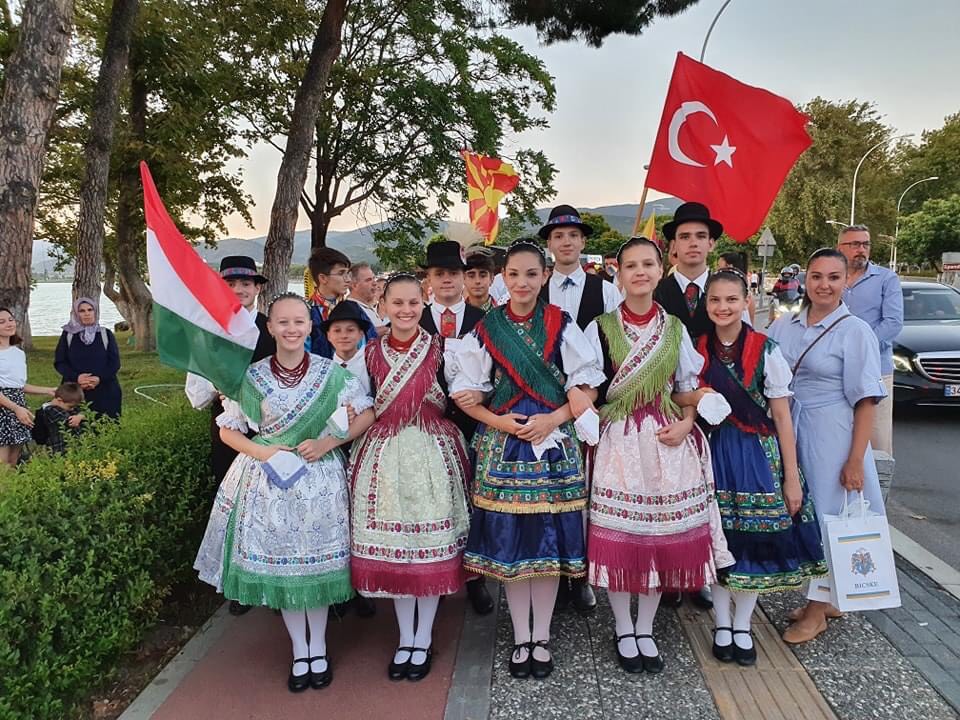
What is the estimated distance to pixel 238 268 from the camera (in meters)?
Answer: 3.56

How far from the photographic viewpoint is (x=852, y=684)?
280 cm

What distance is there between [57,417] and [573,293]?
4.70m

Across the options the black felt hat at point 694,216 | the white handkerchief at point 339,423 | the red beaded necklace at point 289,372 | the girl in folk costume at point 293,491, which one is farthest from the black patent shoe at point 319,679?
the black felt hat at point 694,216

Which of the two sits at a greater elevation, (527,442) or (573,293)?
(573,293)

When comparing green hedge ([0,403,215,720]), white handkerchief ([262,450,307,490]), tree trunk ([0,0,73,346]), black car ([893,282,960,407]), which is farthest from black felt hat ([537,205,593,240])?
black car ([893,282,960,407])

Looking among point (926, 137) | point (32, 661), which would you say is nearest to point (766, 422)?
point (32, 661)

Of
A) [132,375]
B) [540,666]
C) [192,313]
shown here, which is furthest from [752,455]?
[132,375]

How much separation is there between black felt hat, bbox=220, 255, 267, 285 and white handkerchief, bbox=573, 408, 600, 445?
6.75 feet

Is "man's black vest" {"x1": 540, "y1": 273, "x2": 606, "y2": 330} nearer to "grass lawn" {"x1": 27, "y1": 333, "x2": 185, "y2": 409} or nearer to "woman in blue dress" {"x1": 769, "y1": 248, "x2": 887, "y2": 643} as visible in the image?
"woman in blue dress" {"x1": 769, "y1": 248, "x2": 887, "y2": 643}

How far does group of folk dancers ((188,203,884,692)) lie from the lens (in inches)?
108

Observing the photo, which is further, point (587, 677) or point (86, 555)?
point (587, 677)

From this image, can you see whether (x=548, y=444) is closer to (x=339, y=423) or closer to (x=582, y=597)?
(x=339, y=423)

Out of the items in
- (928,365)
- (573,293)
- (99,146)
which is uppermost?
(99,146)

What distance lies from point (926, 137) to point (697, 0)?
62.4 meters
